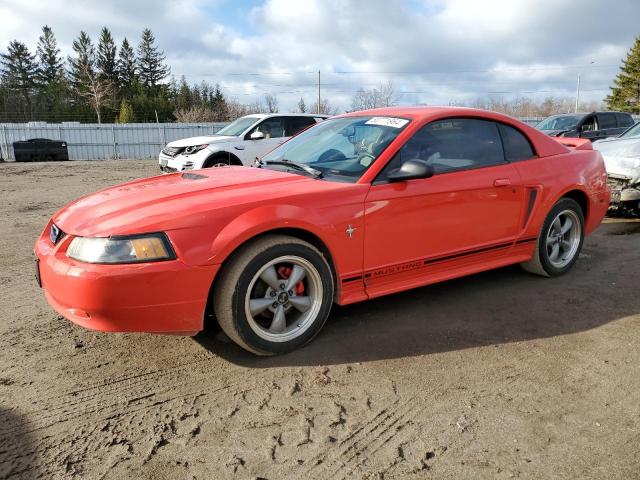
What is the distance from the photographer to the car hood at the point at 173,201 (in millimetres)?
2758

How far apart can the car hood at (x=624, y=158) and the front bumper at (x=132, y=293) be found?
6.64 meters

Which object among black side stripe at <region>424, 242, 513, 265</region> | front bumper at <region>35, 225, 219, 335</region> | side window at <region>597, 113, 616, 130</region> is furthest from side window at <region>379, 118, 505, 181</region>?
side window at <region>597, 113, 616, 130</region>

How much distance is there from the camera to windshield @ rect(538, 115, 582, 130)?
1390 centimetres

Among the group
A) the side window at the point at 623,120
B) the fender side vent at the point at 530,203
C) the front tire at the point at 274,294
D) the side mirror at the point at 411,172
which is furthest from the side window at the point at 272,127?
the side window at the point at 623,120

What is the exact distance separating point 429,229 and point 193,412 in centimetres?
203

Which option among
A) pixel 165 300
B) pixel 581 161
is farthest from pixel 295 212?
pixel 581 161

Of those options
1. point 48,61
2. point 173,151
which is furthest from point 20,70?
point 173,151

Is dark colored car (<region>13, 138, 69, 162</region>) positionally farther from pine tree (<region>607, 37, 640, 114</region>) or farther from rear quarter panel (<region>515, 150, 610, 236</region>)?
pine tree (<region>607, 37, 640, 114</region>)

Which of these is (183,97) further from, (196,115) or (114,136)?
(114,136)

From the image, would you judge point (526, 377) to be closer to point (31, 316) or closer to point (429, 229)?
point (429, 229)

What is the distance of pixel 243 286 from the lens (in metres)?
2.88

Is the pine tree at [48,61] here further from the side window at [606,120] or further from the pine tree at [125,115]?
the side window at [606,120]

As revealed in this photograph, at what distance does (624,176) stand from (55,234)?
7262mm

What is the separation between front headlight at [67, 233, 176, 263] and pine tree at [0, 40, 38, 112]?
229 feet
